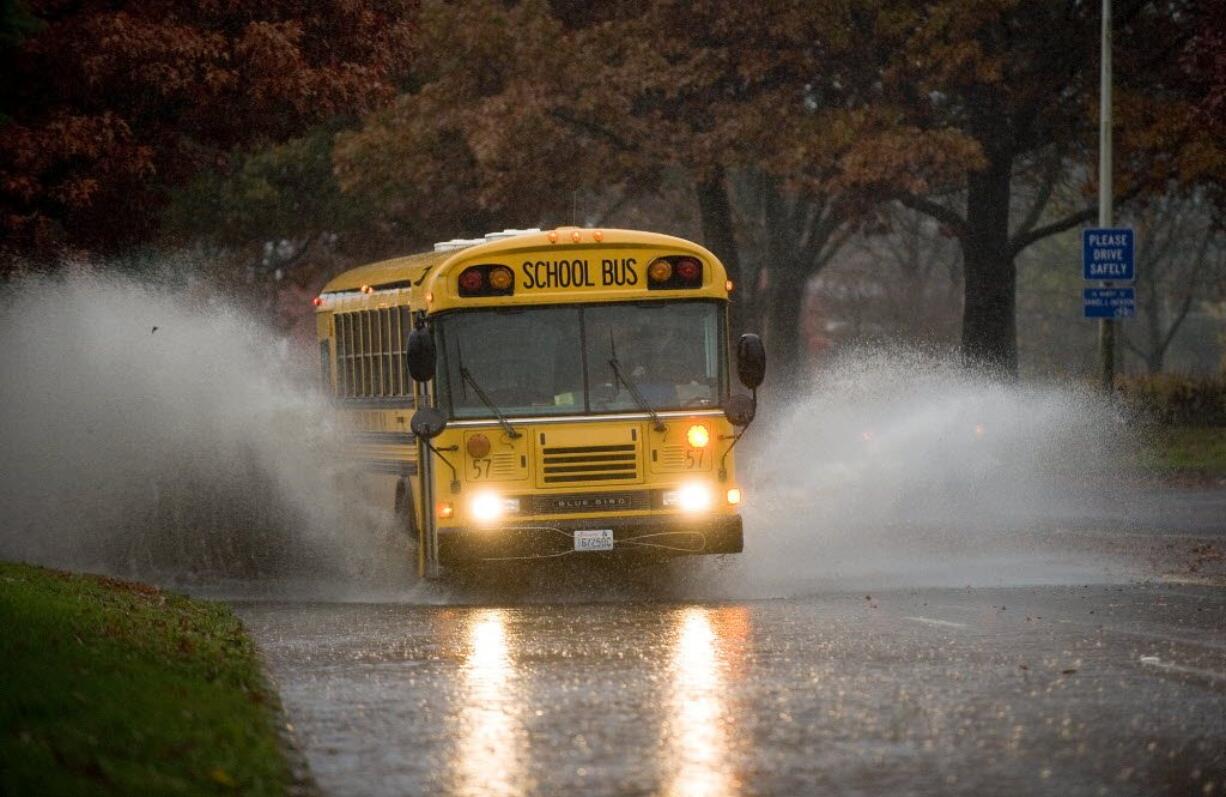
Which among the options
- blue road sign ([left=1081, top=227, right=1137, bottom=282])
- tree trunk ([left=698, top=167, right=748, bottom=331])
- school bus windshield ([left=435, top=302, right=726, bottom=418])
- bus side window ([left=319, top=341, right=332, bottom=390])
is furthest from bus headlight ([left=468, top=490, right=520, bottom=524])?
tree trunk ([left=698, top=167, right=748, bottom=331])

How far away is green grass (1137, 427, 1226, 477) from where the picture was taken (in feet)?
122

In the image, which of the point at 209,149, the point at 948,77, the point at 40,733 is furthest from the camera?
the point at 948,77

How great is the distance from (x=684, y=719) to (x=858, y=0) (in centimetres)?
2906

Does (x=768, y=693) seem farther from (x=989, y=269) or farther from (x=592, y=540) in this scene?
(x=989, y=269)

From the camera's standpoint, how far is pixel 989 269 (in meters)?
41.2

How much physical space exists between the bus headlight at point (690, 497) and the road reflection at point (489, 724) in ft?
11.6

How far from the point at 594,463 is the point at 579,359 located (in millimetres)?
858

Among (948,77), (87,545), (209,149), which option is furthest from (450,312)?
(948,77)

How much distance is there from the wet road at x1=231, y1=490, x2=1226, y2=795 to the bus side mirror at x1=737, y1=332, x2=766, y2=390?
1729mm

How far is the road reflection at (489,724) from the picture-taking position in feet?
33.1

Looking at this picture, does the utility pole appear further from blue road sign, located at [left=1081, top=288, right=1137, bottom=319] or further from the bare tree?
the bare tree

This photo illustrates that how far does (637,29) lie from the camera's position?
41062 millimetres

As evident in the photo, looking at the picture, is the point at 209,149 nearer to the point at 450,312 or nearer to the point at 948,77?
the point at 948,77

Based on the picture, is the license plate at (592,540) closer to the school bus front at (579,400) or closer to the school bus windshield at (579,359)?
the school bus front at (579,400)
